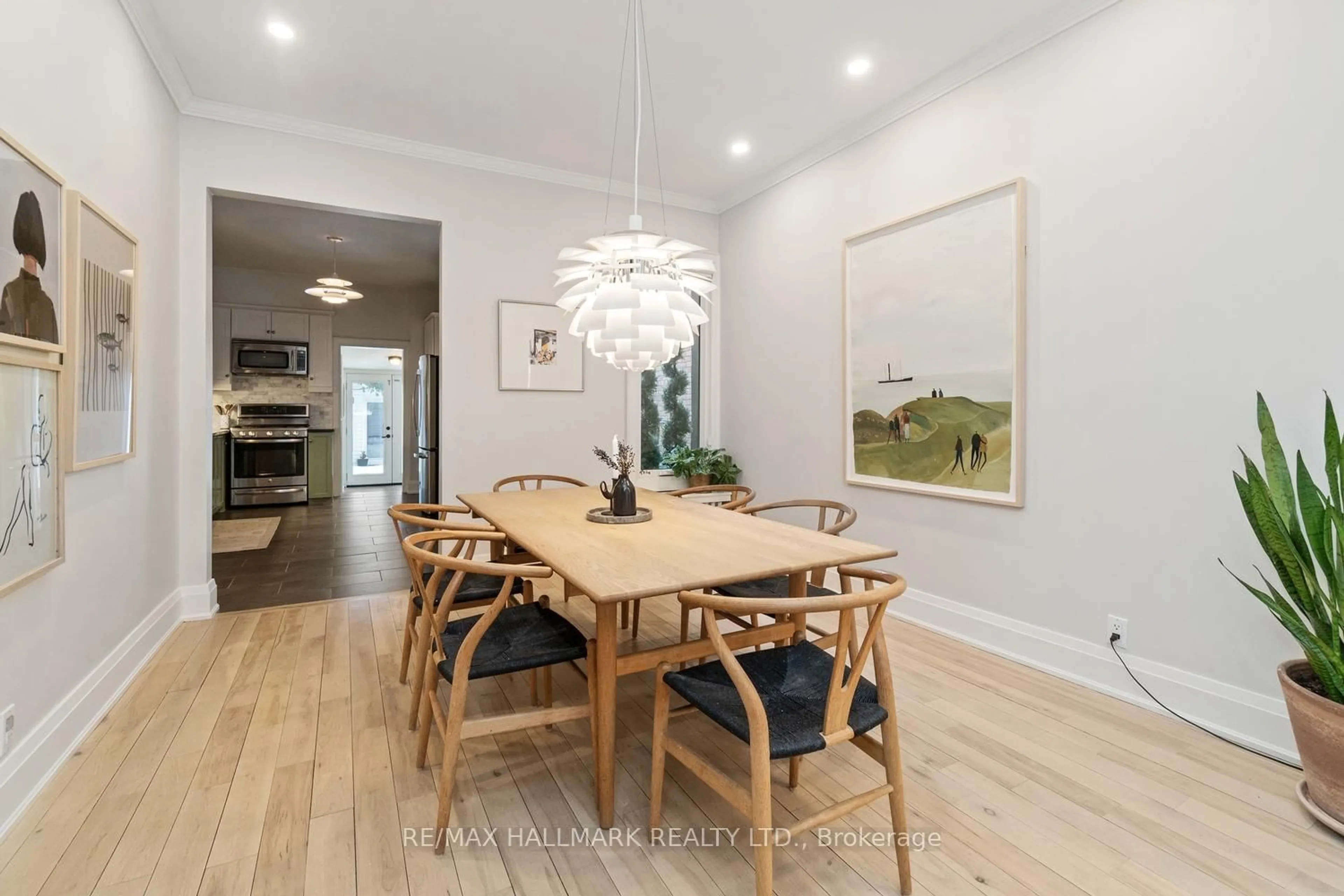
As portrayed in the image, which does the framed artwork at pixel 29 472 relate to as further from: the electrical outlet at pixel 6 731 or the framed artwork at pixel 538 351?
the framed artwork at pixel 538 351

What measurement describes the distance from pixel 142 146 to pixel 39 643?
225cm

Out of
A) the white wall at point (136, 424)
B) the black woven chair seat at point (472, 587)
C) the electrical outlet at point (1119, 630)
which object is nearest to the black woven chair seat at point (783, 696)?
the black woven chair seat at point (472, 587)

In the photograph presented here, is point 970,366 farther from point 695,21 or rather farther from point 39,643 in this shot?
point 39,643

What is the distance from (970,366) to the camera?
3.12 meters

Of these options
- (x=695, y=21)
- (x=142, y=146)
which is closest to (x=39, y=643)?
(x=142, y=146)

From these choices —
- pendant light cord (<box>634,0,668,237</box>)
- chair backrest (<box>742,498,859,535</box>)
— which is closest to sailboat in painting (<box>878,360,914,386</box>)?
chair backrest (<box>742,498,859,535</box>)

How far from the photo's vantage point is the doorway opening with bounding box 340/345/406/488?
1106 cm

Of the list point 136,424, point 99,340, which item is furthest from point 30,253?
point 136,424

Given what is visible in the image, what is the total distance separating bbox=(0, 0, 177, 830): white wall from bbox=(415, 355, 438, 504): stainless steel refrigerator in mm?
1819

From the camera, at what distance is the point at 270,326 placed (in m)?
7.56

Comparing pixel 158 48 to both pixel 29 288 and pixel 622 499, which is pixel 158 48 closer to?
pixel 29 288

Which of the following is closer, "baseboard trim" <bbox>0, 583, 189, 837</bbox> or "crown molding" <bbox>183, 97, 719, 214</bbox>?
"baseboard trim" <bbox>0, 583, 189, 837</bbox>

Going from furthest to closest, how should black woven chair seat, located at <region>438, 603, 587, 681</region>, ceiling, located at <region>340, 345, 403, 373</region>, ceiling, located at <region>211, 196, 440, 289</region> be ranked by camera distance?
ceiling, located at <region>340, 345, 403, 373</region>
ceiling, located at <region>211, 196, 440, 289</region>
black woven chair seat, located at <region>438, 603, 587, 681</region>

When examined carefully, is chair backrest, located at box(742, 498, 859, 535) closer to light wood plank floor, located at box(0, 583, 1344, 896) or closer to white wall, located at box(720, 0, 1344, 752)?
light wood plank floor, located at box(0, 583, 1344, 896)
